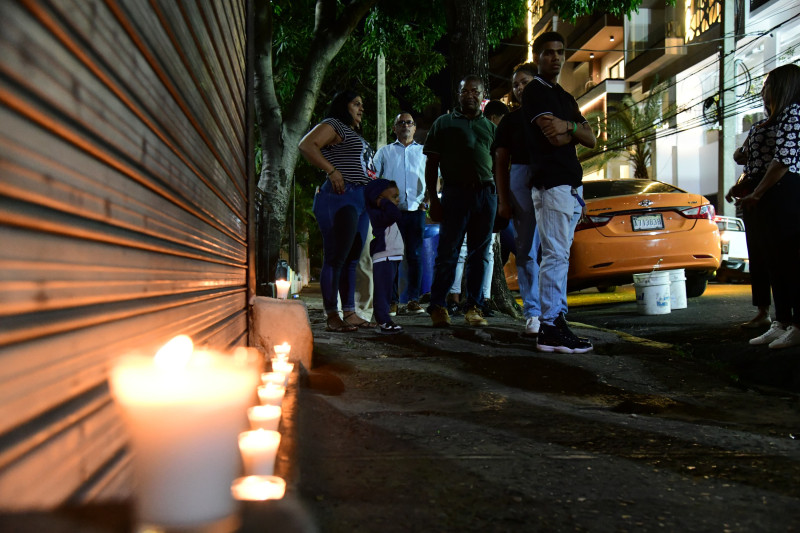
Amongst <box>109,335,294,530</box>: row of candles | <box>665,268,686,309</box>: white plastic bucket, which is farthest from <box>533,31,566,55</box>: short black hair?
<box>109,335,294,530</box>: row of candles

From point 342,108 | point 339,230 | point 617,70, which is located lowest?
point 339,230

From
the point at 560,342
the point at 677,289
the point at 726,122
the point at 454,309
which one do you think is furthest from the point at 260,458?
the point at 726,122

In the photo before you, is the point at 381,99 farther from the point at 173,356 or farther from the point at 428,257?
the point at 173,356

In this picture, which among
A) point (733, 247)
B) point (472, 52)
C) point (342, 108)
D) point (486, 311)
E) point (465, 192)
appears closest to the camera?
point (342, 108)

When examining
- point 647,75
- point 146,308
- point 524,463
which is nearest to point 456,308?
point 524,463

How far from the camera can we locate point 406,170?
7.94m

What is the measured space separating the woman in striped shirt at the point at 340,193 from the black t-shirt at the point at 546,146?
149 cm

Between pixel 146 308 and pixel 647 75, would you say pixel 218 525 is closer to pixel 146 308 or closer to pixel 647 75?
pixel 146 308

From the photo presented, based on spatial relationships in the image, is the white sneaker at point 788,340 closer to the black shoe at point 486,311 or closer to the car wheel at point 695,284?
the black shoe at point 486,311

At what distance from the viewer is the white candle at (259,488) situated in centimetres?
133

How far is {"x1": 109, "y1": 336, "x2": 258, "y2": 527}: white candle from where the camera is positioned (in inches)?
34.5

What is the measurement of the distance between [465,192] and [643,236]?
9.59 ft

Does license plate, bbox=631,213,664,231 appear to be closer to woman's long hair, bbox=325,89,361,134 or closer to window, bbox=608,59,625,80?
woman's long hair, bbox=325,89,361,134

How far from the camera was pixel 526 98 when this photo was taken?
446 cm
